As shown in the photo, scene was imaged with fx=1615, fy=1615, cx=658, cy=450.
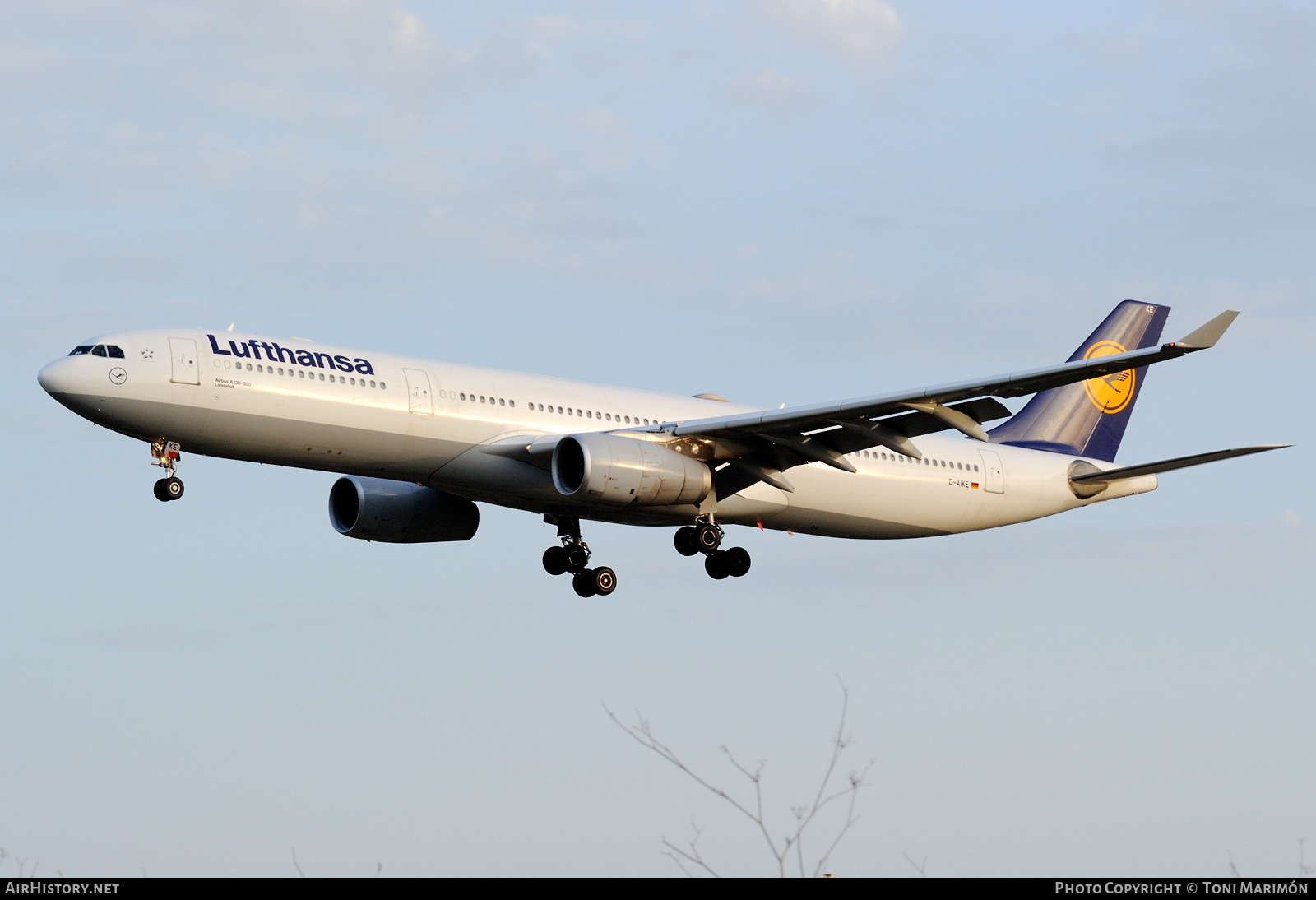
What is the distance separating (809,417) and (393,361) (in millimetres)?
9330

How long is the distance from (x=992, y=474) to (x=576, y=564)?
1186 centimetres

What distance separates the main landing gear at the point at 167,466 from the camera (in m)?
34.2

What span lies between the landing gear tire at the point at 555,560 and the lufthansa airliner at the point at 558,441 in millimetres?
52

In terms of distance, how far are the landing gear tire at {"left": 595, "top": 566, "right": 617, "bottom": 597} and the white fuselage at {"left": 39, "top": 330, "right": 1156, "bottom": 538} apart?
90.6 inches

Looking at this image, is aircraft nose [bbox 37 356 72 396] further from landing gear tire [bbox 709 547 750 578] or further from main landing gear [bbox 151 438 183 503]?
landing gear tire [bbox 709 547 750 578]

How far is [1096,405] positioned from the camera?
4850 centimetres

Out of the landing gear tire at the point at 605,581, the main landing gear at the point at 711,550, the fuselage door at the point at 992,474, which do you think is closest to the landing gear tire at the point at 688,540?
the main landing gear at the point at 711,550

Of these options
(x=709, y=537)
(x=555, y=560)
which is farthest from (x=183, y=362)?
(x=709, y=537)

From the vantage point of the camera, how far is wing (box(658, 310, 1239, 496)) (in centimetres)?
3309

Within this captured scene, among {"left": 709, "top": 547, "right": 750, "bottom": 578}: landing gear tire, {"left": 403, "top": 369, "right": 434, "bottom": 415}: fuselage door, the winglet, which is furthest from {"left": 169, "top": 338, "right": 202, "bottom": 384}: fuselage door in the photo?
the winglet

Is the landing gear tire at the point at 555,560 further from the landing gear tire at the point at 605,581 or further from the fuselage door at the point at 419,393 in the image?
the fuselage door at the point at 419,393

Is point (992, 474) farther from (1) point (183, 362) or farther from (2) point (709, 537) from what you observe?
(1) point (183, 362)
